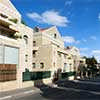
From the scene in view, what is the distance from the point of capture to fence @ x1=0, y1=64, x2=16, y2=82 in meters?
17.3

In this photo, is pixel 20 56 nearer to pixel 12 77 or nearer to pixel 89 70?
pixel 12 77

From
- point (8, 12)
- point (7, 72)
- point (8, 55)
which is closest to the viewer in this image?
point (7, 72)

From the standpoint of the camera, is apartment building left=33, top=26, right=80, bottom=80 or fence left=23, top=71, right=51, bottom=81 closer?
fence left=23, top=71, right=51, bottom=81

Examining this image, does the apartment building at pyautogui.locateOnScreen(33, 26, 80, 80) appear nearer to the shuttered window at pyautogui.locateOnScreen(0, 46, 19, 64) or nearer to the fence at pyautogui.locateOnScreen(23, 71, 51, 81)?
the fence at pyautogui.locateOnScreen(23, 71, 51, 81)

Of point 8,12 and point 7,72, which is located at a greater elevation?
point 8,12

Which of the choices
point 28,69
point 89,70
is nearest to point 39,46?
point 28,69

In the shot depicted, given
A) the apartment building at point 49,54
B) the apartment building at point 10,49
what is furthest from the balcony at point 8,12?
the apartment building at point 49,54

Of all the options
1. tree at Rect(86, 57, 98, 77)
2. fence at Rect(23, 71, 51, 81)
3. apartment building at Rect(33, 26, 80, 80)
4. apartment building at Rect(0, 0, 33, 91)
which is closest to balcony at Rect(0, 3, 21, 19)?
apartment building at Rect(0, 0, 33, 91)

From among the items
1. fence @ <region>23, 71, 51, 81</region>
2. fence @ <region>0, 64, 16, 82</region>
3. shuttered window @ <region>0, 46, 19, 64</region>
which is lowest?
fence @ <region>23, 71, 51, 81</region>

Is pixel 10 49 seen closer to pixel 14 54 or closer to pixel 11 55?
pixel 11 55

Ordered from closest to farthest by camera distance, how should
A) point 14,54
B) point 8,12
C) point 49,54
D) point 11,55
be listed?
point 11,55 < point 14,54 < point 8,12 < point 49,54

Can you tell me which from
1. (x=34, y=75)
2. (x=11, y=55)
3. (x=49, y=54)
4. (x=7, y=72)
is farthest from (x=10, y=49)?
(x=49, y=54)

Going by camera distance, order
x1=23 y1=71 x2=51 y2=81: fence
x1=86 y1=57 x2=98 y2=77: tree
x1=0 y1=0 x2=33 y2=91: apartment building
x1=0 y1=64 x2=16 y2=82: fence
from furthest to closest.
A: x1=86 y1=57 x2=98 y2=77: tree → x1=23 y1=71 x2=51 y2=81: fence → x1=0 y1=0 x2=33 y2=91: apartment building → x1=0 y1=64 x2=16 y2=82: fence

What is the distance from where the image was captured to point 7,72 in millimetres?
18078
